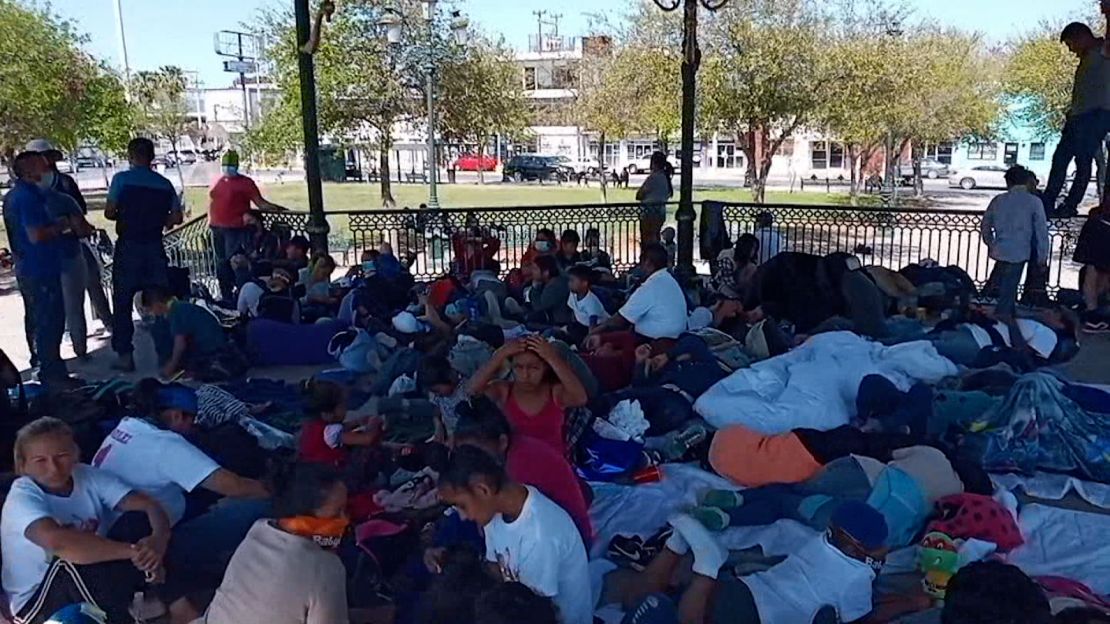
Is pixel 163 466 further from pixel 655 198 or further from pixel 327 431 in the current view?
pixel 655 198

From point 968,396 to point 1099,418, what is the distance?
0.69 metres

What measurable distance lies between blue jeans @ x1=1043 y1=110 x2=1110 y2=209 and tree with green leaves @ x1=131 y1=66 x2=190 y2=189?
3145 centimetres

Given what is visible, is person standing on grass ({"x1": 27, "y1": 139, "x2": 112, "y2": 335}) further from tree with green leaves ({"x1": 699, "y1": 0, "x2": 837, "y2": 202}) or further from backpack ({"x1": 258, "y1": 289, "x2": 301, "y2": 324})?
tree with green leaves ({"x1": 699, "y1": 0, "x2": 837, "y2": 202})

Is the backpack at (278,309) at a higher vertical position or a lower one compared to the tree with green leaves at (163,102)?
lower

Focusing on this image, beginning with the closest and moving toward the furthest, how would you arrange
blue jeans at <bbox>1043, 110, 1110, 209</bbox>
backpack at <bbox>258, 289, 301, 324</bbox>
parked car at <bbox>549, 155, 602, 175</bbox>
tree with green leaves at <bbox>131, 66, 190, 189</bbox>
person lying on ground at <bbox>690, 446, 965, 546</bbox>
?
person lying on ground at <bbox>690, 446, 965, 546</bbox>, backpack at <bbox>258, 289, 301, 324</bbox>, blue jeans at <bbox>1043, 110, 1110, 209</bbox>, tree with green leaves at <bbox>131, 66, 190, 189</bbox>, parked car at <bbox>549, 155, 602, 175</bbox>

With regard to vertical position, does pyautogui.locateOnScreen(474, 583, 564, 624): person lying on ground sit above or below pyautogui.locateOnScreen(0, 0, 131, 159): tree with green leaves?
below

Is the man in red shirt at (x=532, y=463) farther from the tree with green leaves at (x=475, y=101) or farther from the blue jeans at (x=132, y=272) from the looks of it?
the tree with green leaves at (x=475, y=101)

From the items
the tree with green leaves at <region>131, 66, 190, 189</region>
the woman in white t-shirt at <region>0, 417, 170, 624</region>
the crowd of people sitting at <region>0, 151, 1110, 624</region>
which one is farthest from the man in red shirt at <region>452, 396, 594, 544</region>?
the tree with green leaves at <region>131, 66, 190, 189</region>

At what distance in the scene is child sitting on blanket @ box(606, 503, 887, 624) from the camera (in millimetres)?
2949

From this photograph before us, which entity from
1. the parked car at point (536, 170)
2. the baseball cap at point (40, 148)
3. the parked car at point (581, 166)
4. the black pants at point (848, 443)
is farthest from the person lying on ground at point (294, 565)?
the parked car at point (536, 170)

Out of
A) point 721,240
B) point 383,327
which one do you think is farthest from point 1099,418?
point 721,240

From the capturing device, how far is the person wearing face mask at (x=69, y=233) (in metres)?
6.16

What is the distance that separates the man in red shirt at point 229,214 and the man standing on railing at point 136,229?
1.93m

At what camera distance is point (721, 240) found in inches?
399
